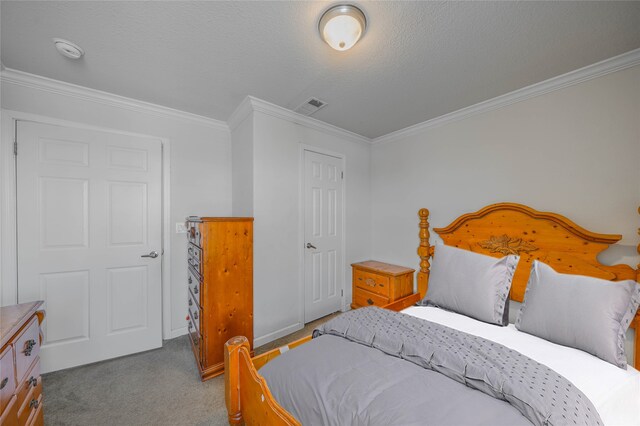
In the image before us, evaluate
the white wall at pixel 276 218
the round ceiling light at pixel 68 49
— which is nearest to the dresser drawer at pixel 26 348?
the white wall at pixel 276 218

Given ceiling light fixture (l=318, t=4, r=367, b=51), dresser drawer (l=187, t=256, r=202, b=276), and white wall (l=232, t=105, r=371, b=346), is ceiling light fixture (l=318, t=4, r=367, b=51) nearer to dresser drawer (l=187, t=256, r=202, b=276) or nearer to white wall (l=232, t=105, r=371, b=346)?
white wall (l=232, t=105, r=371, b=346)

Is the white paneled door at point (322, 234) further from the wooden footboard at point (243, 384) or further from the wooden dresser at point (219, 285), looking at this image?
the wooden footboard at point (243, 384)

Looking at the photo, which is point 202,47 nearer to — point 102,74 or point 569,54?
point 102,74

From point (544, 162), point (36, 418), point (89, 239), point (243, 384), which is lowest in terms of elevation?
point (36, 418)

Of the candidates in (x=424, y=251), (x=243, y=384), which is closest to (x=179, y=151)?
(x=243, y=384)

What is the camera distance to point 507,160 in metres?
2.19

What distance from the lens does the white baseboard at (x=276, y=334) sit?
7.74ft

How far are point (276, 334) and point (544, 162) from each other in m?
2.81

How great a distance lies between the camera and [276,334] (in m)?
2.49

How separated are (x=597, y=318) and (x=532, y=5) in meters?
1.67

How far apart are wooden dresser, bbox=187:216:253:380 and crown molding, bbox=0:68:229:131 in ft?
3.93

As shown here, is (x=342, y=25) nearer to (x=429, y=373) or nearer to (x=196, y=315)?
(x=429, y=373)

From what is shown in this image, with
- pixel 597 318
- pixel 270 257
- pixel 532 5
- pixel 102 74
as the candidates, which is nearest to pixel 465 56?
pixel 532 5

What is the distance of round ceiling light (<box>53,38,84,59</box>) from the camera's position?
1524mm
